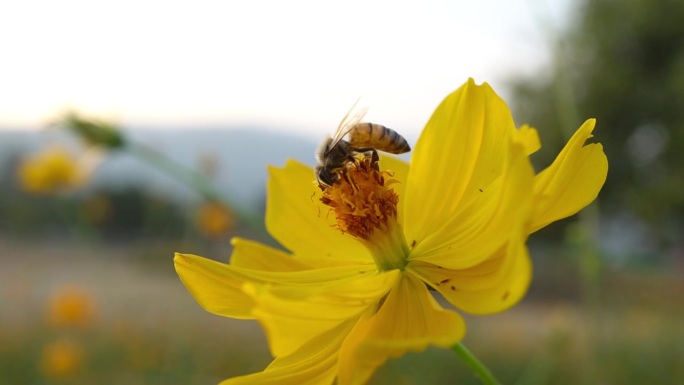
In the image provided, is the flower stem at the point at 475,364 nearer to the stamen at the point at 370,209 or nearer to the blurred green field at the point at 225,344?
the stamen at the point at 370,209

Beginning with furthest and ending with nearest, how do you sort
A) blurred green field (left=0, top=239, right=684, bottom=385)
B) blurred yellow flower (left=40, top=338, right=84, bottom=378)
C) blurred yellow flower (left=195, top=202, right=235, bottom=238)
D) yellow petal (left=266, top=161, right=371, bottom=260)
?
blurred yellow flower (left=195, top=202, right=235, bottom=238) → blurred yellow flower (left=40, top=338, right=84, bottom=378) → blurred green field (left=0, top=239, right=684, bottom=385) → yellow petal (left=266, top=161, right=371, bottom=260)

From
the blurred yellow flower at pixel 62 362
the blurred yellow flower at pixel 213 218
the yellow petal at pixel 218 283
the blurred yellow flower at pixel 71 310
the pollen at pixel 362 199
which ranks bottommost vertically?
the blurred yellow flower at pixel 62 362

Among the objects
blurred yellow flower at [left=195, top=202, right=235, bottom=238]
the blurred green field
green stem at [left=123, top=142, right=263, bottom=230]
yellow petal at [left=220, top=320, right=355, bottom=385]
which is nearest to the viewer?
yellow petal at [left=220, top=320, right=355, bottom=385]

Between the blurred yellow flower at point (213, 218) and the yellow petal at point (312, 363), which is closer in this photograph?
the yellow petal at point (312, 363)

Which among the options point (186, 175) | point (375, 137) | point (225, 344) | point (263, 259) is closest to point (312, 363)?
point (263, 259)

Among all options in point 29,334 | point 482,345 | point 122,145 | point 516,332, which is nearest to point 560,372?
point 482,345

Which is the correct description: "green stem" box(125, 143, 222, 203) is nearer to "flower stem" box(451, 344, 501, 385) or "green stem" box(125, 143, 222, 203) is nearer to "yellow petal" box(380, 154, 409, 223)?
"yellow petal" box(380, 154, 409, 223)

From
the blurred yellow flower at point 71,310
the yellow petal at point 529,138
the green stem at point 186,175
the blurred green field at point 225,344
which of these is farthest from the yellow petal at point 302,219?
the blurred yellow flower at point 71,310

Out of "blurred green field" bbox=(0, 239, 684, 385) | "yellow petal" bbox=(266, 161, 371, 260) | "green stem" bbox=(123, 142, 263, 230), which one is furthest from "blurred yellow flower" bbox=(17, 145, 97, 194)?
"yellow petal" bbox=(266, 161, 371, 260)
